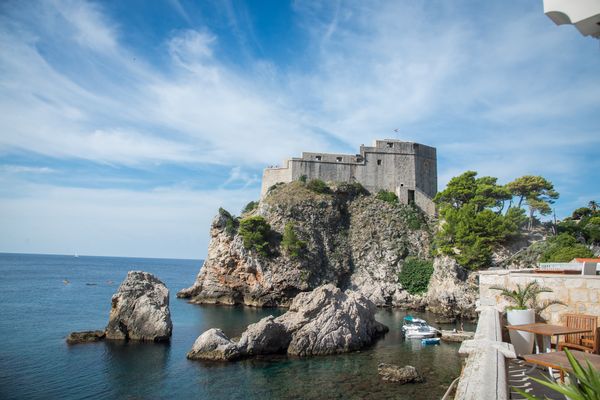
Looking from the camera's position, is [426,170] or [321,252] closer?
[321,252]

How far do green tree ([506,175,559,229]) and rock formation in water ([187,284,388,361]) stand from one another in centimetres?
2217

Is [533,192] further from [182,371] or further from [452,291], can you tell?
[182,371]

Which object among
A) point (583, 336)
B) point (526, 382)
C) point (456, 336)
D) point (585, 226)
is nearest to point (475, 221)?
point (585, 226)

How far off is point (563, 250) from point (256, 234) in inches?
1010

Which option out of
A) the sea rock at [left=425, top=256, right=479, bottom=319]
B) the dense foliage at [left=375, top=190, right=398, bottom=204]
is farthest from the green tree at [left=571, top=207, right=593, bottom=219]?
the dense foliage at [left=375, top=190, right=398, bottom=204]

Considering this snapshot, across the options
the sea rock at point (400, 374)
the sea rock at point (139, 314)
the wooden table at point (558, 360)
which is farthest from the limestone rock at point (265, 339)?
the wooden table at point (558, 360)

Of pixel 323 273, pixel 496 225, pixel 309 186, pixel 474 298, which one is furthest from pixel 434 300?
pixel 309 186

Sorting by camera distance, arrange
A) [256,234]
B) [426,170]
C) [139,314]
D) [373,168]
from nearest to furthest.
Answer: [139,314] < [256,234] < [373,168] < [426,170]

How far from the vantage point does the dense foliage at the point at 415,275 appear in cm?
3762

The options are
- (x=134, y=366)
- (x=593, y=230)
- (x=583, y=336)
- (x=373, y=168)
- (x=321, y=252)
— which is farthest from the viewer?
(x=373, y=168)

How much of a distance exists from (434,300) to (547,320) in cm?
3002

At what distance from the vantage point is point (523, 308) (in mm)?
6246

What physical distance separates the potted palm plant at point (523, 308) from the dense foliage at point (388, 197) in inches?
1548

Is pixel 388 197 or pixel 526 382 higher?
pixel 388 197
